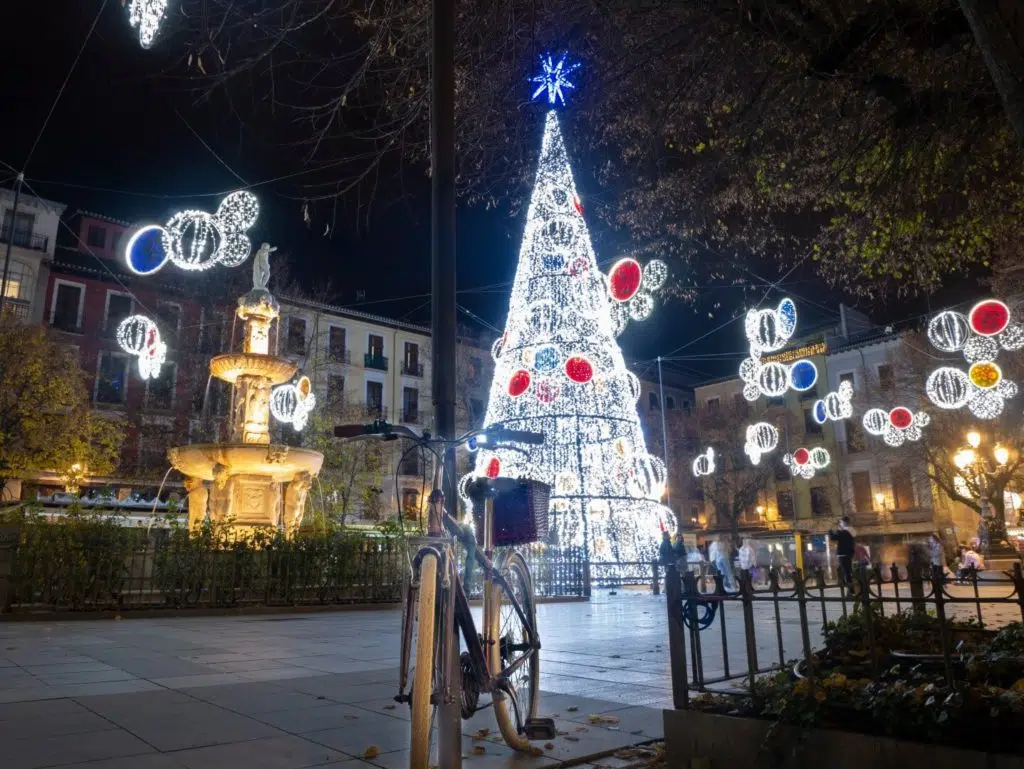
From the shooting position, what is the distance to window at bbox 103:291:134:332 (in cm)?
3841

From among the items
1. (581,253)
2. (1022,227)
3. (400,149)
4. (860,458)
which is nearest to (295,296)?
(581,253)

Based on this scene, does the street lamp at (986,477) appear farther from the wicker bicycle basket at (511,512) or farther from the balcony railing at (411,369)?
the balcony railing at (411,369)


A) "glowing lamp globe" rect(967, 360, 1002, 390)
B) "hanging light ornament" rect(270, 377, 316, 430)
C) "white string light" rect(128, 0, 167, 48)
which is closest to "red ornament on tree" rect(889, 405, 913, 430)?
"glowing lamp globe" rect(967, 360, 1002, 390)

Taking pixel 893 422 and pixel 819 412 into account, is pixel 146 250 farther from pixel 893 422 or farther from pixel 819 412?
pixel 819 412

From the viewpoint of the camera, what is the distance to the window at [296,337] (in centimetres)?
3994

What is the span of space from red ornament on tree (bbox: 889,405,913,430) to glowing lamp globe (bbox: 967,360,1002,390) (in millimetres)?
3696

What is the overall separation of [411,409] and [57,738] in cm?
4567

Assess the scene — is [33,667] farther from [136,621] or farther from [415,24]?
[415,24]

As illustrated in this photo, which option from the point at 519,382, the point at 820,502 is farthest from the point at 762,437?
the point at 820,502

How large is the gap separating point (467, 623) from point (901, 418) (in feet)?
63.5

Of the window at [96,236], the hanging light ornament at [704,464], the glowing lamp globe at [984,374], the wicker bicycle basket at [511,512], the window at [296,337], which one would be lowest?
the wicker bicycle basket at [511,512]

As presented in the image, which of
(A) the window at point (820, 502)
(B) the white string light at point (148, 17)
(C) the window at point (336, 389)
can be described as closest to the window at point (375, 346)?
(C) the window at point (336, 389)

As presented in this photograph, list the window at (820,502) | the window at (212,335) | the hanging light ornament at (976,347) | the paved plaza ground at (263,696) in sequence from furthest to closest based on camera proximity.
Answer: the window at (820,502) → the window at (212,335) → the hanging light ornament at (976,347) → the paved plaza ground at (263,696)

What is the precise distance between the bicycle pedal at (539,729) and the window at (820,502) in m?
48.5
